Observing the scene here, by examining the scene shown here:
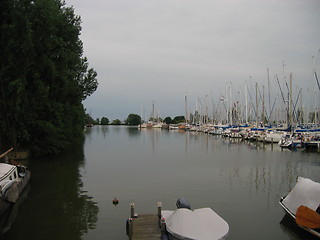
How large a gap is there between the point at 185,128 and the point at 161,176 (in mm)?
128175

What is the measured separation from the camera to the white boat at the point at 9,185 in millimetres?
17920

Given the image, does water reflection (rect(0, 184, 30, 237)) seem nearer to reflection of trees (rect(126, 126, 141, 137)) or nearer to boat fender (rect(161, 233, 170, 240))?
boat fender (rect(161, 233, 170, 240))

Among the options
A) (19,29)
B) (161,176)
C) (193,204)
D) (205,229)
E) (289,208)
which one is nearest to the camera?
(205,229)

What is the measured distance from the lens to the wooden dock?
1308 cm

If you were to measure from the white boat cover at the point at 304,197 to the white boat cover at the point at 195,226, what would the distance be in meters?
5.51

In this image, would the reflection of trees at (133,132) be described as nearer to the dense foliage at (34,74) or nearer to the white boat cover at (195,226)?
the dense foliage at (34,74)

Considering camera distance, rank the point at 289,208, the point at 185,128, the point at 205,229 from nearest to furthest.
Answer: the point at 205,229, the point at 289,208, the point at 185,128

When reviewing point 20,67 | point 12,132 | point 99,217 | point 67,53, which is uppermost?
point 67,53

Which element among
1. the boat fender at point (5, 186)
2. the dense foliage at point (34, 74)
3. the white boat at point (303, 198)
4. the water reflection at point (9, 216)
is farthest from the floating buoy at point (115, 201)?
the dense foliage at point (34, 74)

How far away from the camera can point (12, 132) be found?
33.6 meters

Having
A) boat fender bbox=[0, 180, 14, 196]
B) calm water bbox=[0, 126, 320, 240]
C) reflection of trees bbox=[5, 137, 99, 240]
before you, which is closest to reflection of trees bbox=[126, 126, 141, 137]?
calm water bbox=[0, 126, 320, 240]

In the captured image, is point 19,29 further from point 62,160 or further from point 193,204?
point 193,204

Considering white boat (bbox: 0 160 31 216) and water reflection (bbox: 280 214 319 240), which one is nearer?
water reflection (bbox: 280 214 319 240)

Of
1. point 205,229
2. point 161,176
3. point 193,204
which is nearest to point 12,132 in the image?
point 161,176
